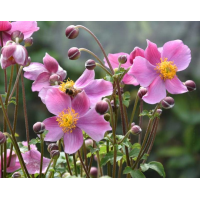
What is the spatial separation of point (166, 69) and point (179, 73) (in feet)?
4.16

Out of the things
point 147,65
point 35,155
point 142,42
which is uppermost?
point 147,65

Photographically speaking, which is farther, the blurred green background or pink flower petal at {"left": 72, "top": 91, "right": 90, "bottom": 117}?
the blurred green background

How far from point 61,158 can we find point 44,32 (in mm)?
1303

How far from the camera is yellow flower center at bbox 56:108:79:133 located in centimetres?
37

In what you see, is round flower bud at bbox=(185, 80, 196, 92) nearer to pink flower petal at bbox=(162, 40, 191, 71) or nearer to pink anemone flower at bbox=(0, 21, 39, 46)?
pink flower petal at bbox=(162, 40, 191, 71)

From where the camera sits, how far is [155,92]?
1.26 feet

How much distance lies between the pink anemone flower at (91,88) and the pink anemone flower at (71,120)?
0.01m

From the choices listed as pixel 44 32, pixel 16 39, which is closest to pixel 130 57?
pixel 16 39

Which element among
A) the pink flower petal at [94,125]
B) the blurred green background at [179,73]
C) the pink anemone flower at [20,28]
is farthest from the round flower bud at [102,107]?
the blurred green background at [179,73]

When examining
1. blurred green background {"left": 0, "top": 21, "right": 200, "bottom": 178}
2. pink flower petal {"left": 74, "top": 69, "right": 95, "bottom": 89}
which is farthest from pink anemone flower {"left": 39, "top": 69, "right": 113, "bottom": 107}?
blurred green background {"left": 0, "top": 21, "right": 200, "bottom": 178}

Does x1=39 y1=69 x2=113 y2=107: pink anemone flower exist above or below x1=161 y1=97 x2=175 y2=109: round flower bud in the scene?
above

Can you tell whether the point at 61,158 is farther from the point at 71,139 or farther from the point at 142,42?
the point at 142,42

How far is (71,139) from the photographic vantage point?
0.37 metres
